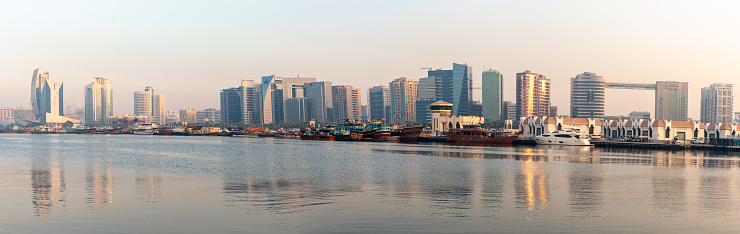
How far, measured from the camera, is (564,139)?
13012 cm

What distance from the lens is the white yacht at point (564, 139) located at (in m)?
126

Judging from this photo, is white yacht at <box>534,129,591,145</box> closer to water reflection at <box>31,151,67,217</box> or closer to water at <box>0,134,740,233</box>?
water at <box>0,134,740,233</box>

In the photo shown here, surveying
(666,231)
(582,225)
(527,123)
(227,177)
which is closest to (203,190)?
(227,177)

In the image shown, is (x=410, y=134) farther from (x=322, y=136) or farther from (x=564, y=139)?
(x=564, y=139)

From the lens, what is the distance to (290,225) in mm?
22109

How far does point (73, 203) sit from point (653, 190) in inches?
1323

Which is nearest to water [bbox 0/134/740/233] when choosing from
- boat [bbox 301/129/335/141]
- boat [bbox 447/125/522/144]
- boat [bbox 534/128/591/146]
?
boat [bbox 534/128/591/146]

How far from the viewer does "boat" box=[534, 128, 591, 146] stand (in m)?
126

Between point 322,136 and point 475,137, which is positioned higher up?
point 475,137

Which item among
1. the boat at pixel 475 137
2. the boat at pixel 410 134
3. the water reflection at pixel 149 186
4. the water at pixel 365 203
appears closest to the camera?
the water at pixel 365 203

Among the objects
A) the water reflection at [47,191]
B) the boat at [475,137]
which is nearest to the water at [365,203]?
the water reflection at [47,191]

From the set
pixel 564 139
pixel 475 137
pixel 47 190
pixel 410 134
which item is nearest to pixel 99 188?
pixel 47 190

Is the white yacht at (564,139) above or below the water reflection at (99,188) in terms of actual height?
below

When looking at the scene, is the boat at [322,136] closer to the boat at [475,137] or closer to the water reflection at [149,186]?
the boat at [475,137]
